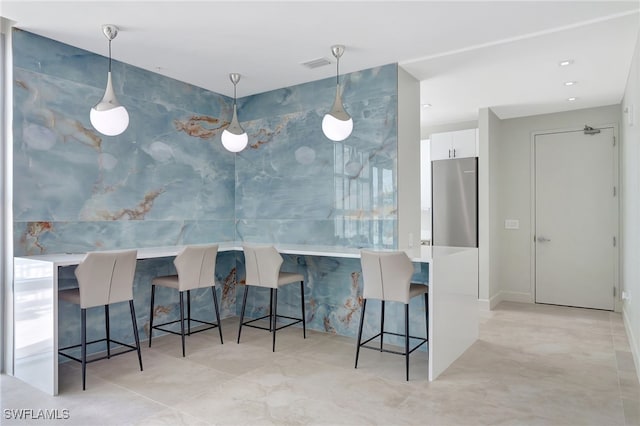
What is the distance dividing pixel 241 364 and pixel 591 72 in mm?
4061

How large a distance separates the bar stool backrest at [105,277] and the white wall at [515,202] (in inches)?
173

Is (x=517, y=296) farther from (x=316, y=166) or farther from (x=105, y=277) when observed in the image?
(x=105, y=277)

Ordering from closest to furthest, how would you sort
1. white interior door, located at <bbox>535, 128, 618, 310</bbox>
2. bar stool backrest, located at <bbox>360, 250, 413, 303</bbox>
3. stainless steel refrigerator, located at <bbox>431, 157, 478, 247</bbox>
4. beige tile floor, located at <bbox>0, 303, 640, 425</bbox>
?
1. beige tile floor, located at <bbox>0, 303, 640, 425</bbox>
2. bar stool backrest, located at <bbox>360, 250, 413, 303</bbox>
3. white interior door, located at <bbox>535, 128, 618, 310</bbox>
4. stainless steel refrigerator, located at <bbox>431, 157, 478, 247</bbox>

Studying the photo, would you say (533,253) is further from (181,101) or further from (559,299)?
(181,101)

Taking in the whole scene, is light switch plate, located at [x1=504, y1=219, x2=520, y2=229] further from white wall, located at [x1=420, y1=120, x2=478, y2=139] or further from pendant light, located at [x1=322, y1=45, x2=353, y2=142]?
pendant light, located at [x1=322, y1=45, x2=353, y2=142]

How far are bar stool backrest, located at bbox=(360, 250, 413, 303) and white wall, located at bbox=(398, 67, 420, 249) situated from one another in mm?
780

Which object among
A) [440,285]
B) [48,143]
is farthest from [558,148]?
[48,143]

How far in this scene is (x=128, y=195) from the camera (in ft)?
12.6

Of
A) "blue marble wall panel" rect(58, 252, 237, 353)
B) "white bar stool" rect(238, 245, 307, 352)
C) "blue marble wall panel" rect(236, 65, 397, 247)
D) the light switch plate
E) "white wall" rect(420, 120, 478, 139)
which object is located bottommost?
"blue marble wall panel" rect(58, 252, 237, 353)

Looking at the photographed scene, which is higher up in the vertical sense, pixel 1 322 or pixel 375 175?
pixel 375 175

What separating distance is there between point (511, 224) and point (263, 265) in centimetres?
376

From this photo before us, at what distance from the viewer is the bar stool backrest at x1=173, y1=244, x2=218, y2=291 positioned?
136 inches

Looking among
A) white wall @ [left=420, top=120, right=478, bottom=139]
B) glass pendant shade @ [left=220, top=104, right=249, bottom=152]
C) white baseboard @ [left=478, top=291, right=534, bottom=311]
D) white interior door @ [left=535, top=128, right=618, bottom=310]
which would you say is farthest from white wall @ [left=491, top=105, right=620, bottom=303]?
glass pendant shade @ [left=220, top=104, right=249, bottom=152]

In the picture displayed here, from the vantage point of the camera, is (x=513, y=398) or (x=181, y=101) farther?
(x=181, y=101)
